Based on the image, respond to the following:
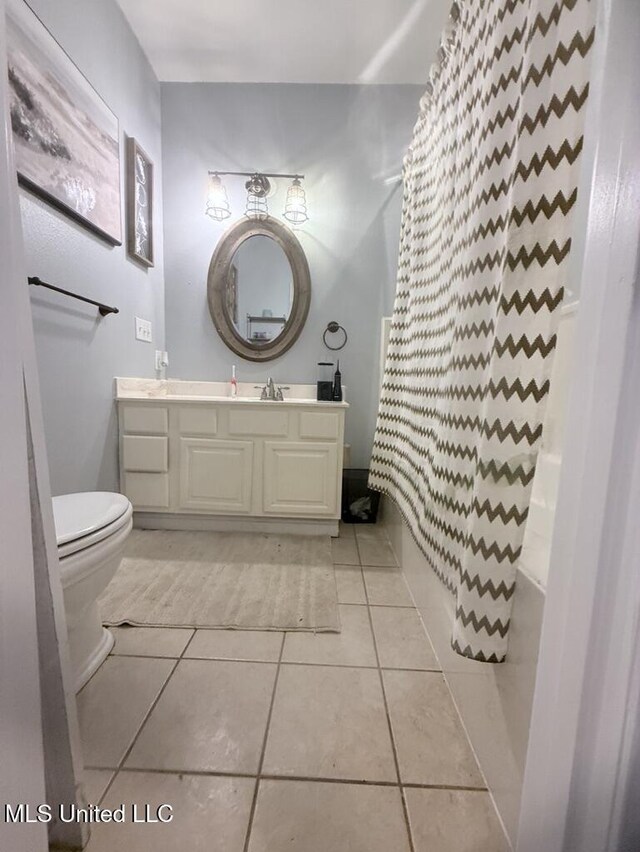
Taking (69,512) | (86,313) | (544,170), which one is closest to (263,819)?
(69,512)

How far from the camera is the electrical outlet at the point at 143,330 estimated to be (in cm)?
205

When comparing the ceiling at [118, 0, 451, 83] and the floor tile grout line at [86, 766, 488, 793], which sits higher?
the ceiling at [118, 0, 451, 83]

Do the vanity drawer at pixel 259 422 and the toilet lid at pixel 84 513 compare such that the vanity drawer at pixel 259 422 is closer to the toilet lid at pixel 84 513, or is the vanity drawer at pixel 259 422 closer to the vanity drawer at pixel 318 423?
the vanity drawer at pixel 318 423

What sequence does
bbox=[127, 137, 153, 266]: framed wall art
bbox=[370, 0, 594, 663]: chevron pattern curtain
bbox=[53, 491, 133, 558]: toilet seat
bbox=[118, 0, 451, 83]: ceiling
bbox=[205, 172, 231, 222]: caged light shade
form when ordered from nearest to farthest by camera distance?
bbox=[370, 0, 594, 663]: chevron pattern curtain < bbox=[53, 491, 133, 558]: toilet seat < bbox=[118, 0, 451, 83]: ceiling < bbox=[127, 137, 153, 266]: framed wall art < bbox=[205, 172, 231, 222]: caged light shade

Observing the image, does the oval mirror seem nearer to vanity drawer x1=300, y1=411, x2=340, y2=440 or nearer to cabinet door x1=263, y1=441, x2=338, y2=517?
vanity drawer x1=300, y1=411, x2=340, y2=440

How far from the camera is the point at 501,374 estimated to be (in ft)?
2.28

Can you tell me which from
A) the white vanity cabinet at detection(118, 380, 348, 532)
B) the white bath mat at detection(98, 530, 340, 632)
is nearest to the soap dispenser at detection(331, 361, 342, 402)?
the white vanity cabinet at detection(118, 380, 348, 532)

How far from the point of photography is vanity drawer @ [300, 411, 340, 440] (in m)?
1.94

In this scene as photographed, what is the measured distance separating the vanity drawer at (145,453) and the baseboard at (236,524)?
10.9 inches

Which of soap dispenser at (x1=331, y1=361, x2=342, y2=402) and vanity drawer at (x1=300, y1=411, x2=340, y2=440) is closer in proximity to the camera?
vanity drawer at (x1=300, y1=411, x2=340, y2=440)

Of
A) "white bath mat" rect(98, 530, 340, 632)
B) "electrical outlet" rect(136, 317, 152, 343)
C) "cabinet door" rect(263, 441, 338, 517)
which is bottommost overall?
"white bath mat" rect(98, 530, 340, 632)

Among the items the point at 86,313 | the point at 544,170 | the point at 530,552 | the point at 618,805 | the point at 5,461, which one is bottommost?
the point at 618,805

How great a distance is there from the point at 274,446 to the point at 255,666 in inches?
41.6

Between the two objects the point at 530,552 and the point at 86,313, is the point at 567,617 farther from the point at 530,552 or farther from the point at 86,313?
the point at 86,313
